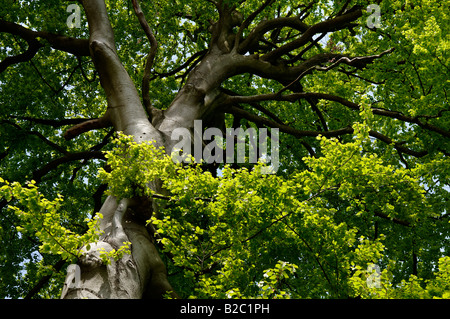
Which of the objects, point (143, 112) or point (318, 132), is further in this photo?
point (318, 132)

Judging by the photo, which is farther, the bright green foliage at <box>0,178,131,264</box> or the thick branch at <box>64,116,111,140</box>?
the thick branch at <box>64,116,111,140</box>

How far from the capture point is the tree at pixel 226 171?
474 centimetres

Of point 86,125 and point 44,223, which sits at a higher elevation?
point 86,125

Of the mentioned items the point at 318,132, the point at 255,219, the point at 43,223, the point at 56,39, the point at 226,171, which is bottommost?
the point at 43,223

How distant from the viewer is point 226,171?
562 centimetres

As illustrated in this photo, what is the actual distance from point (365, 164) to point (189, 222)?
251cm

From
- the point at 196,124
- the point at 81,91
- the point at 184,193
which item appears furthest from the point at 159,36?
the point at 184,193

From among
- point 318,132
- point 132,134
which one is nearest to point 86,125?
point 132,134

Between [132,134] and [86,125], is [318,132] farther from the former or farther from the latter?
[86,125]

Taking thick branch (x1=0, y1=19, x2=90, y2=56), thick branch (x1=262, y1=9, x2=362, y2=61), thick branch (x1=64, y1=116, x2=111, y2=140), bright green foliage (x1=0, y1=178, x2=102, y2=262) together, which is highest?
thick branch (x1=262, y1=9, x2=362, y2=61)

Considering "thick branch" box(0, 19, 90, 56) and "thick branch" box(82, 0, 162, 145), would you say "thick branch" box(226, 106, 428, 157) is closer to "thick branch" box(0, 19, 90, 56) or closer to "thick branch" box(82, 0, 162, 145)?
"thick branch" box(82, 0, 162, 145)

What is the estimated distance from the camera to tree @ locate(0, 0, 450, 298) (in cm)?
474

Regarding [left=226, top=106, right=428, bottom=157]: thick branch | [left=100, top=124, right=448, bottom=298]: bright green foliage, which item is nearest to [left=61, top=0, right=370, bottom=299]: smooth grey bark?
[left=100, top=124, right=448, bottom=298]: bright green foliage
